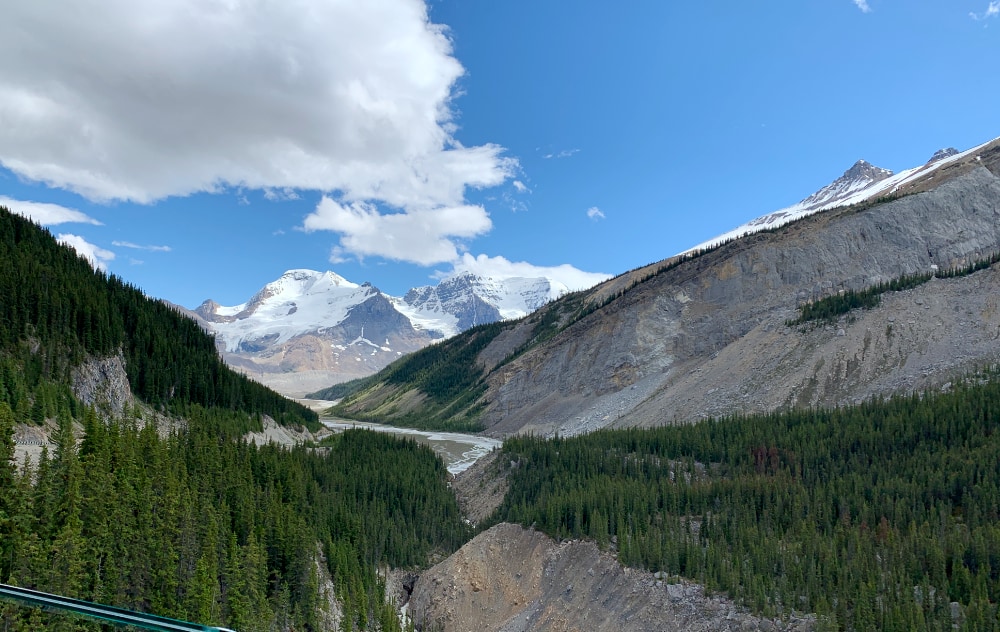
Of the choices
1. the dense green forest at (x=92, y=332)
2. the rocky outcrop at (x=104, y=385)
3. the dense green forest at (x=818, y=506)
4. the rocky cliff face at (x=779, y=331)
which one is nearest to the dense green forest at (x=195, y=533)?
the rocky outcrop at (x=104, y=385)

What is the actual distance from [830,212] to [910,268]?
22.1m

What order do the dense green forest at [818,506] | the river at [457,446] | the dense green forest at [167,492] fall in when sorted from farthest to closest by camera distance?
the river at [457,446], the dense green forest at [818,506], the dense green forest at [167,492]

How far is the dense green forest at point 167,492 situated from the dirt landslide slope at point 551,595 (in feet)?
13.4

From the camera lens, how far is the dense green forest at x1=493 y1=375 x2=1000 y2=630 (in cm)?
2698

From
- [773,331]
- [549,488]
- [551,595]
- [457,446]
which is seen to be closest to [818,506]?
[551,595]

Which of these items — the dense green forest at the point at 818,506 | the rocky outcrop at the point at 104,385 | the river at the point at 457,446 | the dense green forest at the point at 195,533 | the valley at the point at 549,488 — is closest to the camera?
the dense green forest at the point at 195,533

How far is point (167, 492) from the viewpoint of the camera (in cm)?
2892

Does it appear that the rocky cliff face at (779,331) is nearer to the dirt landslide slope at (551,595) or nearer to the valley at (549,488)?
the valley at (549,488)

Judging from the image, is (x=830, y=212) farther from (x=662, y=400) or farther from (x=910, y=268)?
(x=662, y=400)

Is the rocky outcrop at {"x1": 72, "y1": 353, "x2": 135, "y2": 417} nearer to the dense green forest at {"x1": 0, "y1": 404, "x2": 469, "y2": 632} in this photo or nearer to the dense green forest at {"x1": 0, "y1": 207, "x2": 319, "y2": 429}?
the dense green forest at {"x1": 0, "y1": 207, "x2": 319, "y2": 429}

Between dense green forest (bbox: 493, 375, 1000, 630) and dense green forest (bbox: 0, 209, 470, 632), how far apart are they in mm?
12147

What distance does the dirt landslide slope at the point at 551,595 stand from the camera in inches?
1156

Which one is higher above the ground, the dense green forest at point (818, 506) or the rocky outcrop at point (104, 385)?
the rocky outcrop at point (104, 385)

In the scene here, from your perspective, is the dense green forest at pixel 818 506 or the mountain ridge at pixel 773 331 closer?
the dense green forest at pixel 818 506
